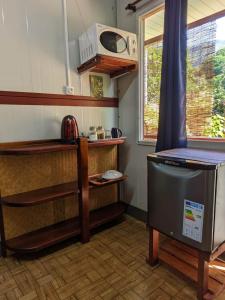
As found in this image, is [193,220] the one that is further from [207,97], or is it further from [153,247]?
[207,97]

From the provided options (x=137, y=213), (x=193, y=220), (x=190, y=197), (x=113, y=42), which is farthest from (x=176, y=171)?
(x=113, y=42)

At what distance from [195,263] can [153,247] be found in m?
0.31

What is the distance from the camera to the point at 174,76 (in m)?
1.67

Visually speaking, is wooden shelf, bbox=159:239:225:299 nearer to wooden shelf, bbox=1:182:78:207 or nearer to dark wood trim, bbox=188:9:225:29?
wooden shelf, bbox=1:182:78:207

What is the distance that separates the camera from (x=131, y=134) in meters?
2.29

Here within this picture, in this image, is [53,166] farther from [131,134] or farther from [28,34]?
[28,34]

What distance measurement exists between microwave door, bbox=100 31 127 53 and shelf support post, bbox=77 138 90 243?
86 centimetres

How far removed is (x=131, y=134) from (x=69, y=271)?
1.43m

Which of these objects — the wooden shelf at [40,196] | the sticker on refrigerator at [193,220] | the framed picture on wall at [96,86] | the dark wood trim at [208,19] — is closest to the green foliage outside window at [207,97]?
the dark wood trim at [208,19]

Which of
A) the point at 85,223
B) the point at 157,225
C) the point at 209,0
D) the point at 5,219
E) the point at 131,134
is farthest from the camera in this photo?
the point at 131,134

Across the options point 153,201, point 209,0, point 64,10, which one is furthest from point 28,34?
point 153,201

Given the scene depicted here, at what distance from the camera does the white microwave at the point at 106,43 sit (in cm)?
176

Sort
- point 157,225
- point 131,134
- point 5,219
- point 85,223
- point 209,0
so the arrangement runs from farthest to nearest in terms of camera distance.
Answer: point 131,134 → point 85,223 → point 5,219 → point 209,0 → point 157,225

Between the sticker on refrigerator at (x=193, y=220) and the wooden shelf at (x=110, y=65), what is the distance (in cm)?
135
